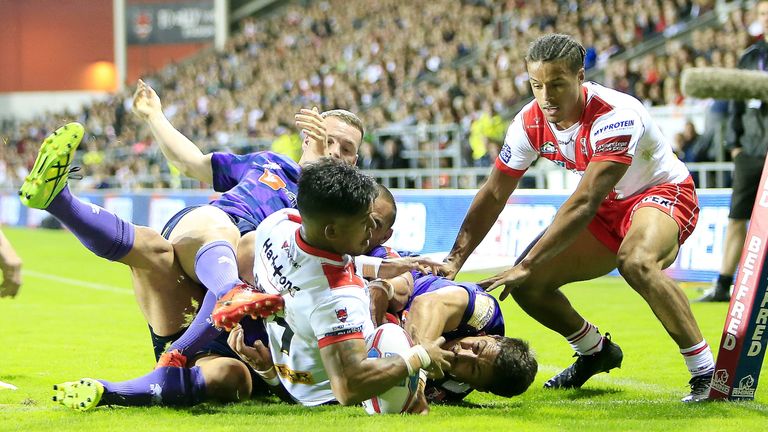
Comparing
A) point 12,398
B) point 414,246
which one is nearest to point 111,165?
point 414,246

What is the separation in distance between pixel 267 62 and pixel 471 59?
39.4 ft

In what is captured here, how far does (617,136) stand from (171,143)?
263 cm

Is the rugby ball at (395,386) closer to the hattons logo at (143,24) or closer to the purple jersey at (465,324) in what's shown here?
the purple jersey at (465,324)

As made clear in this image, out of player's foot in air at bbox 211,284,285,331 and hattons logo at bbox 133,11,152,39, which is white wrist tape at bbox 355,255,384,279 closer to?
player's foot in air at bbox 211,284,285,331

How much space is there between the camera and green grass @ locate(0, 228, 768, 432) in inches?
181

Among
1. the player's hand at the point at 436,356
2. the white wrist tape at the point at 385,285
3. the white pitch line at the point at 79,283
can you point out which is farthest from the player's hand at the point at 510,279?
the white pitch line at the point at 79,283

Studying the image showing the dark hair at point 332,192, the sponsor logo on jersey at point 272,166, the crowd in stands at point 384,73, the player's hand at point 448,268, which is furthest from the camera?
the crowd in stands at point 384,73

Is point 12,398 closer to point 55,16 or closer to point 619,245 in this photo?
point 619,245

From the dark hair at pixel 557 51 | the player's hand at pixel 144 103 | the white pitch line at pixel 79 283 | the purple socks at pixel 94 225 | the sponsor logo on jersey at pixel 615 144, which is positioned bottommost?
the white pitch line at pixel 79 283

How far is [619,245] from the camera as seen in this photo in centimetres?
580

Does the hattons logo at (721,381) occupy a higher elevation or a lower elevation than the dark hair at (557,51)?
lower

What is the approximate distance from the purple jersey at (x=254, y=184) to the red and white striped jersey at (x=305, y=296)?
1.14 meters

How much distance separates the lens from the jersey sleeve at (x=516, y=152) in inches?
232

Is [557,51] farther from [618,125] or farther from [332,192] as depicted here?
[332,192]
